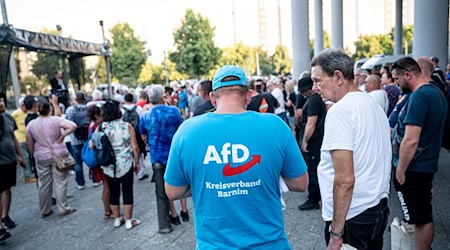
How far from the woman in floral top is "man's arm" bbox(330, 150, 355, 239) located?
140 inches

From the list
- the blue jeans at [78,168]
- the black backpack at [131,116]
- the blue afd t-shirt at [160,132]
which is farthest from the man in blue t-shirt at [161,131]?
the blue jeans at [78,168]

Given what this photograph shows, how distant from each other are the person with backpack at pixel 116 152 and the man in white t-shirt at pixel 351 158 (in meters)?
3.39

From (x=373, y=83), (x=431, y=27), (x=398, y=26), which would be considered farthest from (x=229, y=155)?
(x=398, y=26)

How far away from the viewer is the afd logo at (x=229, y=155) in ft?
5.73

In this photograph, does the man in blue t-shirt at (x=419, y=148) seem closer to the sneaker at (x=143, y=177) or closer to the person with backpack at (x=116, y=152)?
the person with backpack at (x=116, y=152)

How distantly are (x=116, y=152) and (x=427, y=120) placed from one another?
3.90 meters

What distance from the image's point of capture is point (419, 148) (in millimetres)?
2943

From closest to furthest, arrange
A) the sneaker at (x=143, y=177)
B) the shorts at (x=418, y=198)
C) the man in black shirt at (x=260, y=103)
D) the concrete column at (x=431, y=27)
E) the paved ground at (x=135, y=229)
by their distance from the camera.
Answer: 1. the shorts at (x=418, y=198)
2. the paved ground at (x=135, y=229)
3. the man in black shirt at (x=260, y=103)
4. the sneaker at (x=143, y=177)
5. the concrete column at (x=431, y=27)

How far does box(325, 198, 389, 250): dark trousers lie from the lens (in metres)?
2.18

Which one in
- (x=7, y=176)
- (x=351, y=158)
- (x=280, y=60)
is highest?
(x=280, y=60)

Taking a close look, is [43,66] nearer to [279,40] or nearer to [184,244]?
[184,244]

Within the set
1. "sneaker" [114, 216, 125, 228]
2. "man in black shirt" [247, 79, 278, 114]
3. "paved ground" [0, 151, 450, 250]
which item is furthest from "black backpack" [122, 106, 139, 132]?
"man in black shirt" [247, 79, 278, 114]

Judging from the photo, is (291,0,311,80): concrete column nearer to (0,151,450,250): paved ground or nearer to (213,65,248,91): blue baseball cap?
(0,151,450,250): paved ground

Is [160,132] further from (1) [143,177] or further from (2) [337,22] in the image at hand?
(2) [337,22]
